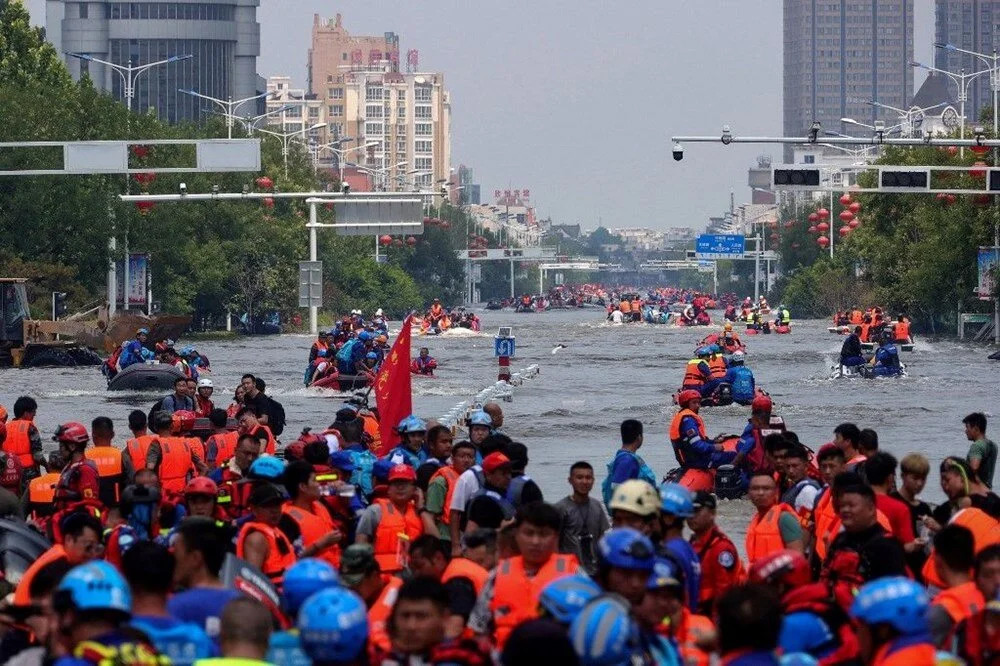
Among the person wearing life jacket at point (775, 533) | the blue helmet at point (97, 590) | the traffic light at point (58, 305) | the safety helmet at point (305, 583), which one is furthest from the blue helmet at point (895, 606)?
the traffic light at point (58, 305)

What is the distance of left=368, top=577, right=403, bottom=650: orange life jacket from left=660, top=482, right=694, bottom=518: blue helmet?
1.37 metres

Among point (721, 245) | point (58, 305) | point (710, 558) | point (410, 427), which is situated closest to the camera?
point (710, 558)

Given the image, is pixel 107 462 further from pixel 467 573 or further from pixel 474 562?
pixel 467 573

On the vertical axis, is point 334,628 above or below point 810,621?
above

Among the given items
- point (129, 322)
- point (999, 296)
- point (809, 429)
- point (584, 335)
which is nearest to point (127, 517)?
point (809, 429)

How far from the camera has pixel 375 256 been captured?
13312 cm

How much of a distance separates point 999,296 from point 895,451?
143 feet

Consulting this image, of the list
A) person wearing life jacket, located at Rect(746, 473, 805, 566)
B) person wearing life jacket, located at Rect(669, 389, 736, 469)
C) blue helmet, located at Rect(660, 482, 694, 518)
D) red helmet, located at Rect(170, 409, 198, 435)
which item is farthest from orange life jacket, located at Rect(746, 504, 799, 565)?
red helmet, located at Rect(170, 409, 198, 435)

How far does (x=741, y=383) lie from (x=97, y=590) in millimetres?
25886

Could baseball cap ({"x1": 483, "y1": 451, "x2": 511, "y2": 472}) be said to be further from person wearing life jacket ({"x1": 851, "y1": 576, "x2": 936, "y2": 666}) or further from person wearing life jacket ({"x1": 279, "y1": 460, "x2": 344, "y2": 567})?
person wearing life jacket ({"x1": 851, "y1": 576, "x2": 936, "y2": 666})

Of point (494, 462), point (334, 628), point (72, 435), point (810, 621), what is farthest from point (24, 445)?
point (334, 628)

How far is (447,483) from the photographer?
14336 millimetres

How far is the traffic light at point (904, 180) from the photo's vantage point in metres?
54.1

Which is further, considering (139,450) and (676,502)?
(139,450)
